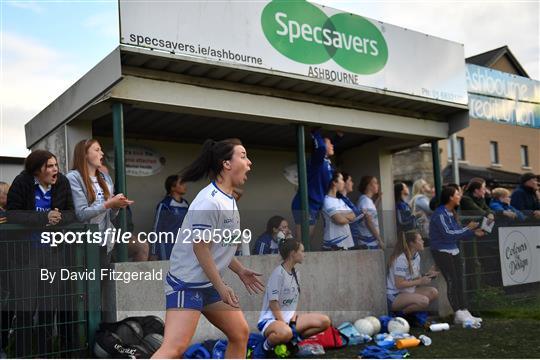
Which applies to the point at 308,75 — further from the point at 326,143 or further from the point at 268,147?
the point at 268,147

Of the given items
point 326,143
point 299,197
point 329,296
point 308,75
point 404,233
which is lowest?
point 329,296

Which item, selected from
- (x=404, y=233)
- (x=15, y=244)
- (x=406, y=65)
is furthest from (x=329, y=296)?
(x=406, y=65)

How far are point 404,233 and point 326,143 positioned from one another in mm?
1806

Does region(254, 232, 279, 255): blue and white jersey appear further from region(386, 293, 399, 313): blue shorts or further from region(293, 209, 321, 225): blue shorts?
region(386, 293, 399, 313): blue shorts

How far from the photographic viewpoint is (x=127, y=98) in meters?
7.08

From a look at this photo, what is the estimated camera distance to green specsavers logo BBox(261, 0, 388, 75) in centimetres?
842

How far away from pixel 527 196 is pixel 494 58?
3156 centimetres

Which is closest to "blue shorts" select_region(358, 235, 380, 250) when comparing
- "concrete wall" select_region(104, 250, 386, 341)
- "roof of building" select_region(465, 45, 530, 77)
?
"concrete wall" select_region(104, 250, 386, 341)

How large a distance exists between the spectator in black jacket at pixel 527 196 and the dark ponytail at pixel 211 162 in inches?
261

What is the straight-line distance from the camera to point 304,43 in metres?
8.70

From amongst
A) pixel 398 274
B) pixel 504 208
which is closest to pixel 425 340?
pixel 398 274

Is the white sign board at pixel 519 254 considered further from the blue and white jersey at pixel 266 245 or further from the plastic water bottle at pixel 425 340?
the blue and white jersey at pixel 266 245

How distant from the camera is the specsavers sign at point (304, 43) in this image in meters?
7.23

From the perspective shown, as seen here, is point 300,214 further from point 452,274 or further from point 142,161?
point 142,161
